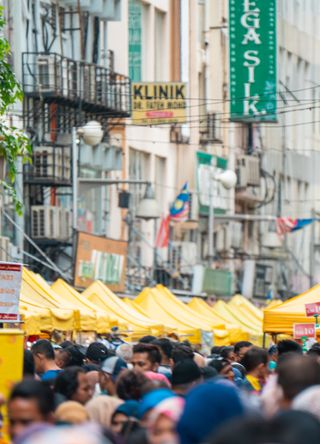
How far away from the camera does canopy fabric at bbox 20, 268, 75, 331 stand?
2730 centimetres

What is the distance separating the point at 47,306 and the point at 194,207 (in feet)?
91.9

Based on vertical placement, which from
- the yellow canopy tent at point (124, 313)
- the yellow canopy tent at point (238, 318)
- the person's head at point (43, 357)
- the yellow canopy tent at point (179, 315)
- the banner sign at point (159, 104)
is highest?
the banner sign at point (159, 104)

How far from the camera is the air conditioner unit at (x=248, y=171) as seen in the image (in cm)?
6219

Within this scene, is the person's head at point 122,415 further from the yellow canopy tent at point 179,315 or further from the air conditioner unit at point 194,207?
the air conditioner unit at point 194,207

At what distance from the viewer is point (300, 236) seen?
69.8 meters

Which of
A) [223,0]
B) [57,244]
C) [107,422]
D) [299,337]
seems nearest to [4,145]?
[299,337]

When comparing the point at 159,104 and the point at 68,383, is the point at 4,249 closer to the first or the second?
the point at 159,104

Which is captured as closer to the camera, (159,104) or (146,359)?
(146,359)

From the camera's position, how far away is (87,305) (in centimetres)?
3177

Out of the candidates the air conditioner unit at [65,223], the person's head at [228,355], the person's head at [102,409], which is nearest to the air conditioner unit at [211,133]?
the air conditioner unit at [65,223]

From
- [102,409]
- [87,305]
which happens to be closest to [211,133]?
[87,305]

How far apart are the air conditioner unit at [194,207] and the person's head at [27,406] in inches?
1794

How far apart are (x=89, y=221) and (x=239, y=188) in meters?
15.4

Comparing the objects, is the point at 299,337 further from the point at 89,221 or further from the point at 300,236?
the point at 300,236
